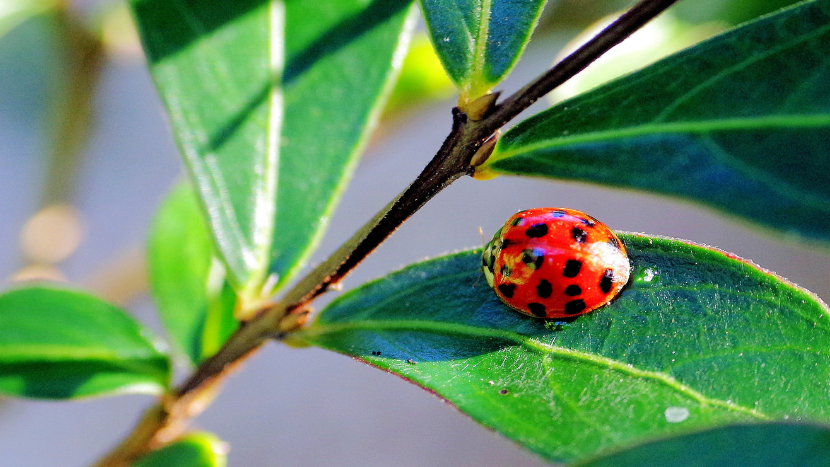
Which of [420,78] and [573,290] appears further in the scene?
[420,78]

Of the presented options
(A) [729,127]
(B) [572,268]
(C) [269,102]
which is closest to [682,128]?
(A) [729,127]

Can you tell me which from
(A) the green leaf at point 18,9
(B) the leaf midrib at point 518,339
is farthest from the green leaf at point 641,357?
(A) the green leaf at point 18,9

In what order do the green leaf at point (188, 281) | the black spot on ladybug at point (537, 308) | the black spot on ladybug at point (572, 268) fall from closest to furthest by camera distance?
the black spot on ladybug at point (537, 308), the black spot on ladybug at point (572, 268), the green leaf at point (188, 281)

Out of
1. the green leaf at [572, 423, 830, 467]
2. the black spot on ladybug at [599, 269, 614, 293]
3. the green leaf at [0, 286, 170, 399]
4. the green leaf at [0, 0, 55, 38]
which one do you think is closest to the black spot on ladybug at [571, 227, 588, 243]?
the black spot on ladybug at [599, 269, 614, 293]

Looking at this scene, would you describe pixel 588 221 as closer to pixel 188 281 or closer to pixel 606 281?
pixel 606 281

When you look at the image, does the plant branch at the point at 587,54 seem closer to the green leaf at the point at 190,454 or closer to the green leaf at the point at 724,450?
the green leaf at the point at 724,450

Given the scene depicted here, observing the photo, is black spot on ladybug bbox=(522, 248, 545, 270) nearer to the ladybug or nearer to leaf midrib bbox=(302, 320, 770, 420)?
the ladybug
